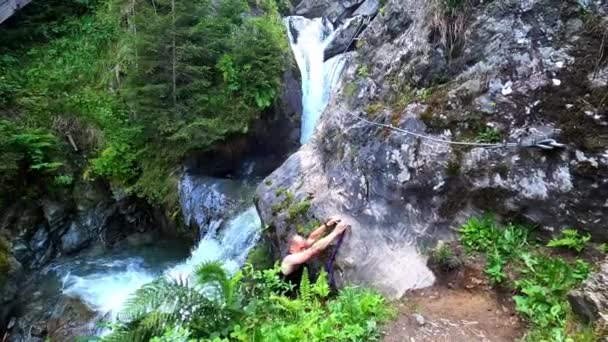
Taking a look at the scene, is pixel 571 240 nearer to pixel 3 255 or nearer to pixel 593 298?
pixel 593 298

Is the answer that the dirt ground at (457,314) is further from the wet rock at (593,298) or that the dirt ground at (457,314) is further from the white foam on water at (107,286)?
the white foam on water at (107,286)

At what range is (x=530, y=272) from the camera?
3691mm

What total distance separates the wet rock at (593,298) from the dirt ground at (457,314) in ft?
Result: 1.56

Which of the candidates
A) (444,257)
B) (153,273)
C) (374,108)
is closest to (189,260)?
(153,273)

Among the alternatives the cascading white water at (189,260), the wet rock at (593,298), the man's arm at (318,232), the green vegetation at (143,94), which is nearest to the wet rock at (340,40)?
the green vegetation at (143,94)

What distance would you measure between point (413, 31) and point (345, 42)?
8031 mm

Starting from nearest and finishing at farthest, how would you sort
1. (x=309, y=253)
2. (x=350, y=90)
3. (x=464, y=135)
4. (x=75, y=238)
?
(x=464, y=135)
(x=309, y=253)
(x=350, y=90)
(x=75, y=238)

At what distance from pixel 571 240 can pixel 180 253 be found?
694 centimetres

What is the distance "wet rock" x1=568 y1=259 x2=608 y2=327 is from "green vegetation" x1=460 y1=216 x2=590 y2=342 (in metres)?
0.13

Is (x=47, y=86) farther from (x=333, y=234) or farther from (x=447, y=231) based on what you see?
(x=447, y=231)

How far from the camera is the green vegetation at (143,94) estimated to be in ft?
28.6

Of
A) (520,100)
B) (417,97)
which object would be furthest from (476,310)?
(417,97)

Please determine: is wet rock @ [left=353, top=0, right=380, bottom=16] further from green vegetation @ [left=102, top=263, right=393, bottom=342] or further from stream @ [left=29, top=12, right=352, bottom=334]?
green vegetation @ [left=102, top=263, right=393, bottom=342]

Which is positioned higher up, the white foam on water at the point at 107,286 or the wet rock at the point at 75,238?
the wet rock at the point at 75,238
